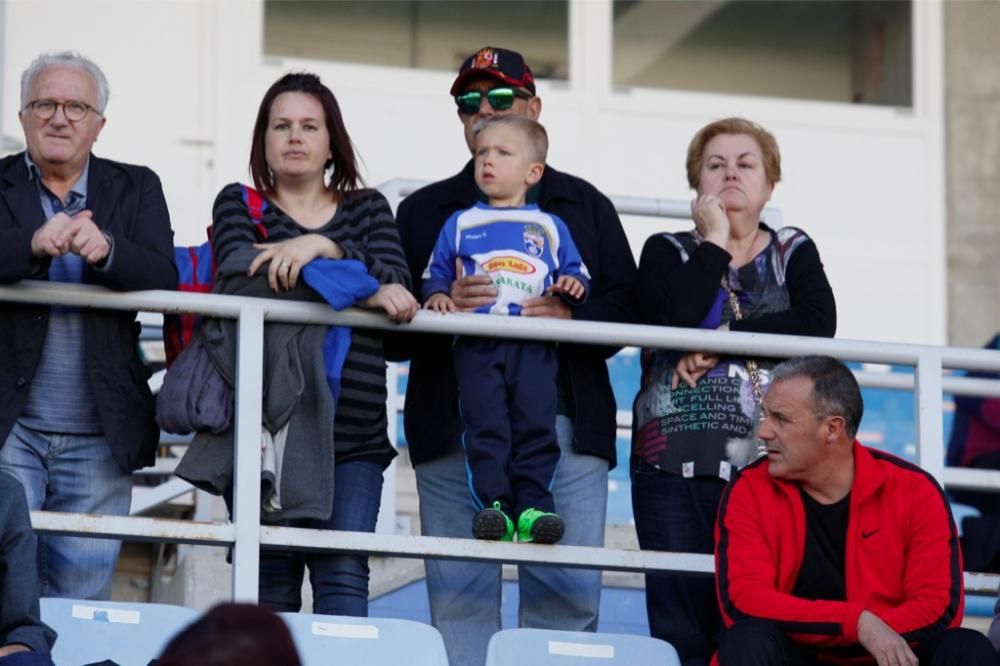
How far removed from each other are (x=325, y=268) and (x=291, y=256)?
0.09 metres

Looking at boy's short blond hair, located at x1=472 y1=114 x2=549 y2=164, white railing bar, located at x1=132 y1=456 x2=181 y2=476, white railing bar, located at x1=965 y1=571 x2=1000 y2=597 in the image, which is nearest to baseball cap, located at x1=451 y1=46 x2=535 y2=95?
boy's short blond hair, located at x1=472 y1=114 x2=549 y2=164

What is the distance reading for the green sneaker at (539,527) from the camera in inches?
188

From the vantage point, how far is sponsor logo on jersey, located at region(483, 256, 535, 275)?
5.16 meters

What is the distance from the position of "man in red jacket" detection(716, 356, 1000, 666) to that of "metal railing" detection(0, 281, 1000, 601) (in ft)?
0.68

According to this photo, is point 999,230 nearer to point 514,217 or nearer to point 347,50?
point 347,50

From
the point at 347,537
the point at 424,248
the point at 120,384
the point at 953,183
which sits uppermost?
the point at 953,183

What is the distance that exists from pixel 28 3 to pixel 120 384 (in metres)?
5.35

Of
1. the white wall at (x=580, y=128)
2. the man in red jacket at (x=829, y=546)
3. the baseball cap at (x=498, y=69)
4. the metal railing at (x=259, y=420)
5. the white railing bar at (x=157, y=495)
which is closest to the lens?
the man in red jacket at (x=829, y=546)

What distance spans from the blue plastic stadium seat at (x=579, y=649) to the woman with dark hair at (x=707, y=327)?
0.36 meters

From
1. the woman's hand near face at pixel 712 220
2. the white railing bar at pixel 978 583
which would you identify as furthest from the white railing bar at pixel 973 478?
the woman's hand near face at pixel 712 220

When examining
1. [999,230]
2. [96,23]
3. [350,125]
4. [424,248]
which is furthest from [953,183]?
[424,248]

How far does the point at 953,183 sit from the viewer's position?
10.8 m

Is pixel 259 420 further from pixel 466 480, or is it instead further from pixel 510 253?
pixel 510 253

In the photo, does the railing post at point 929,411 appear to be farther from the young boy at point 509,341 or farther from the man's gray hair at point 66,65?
the man's gray hair at point 66,65
